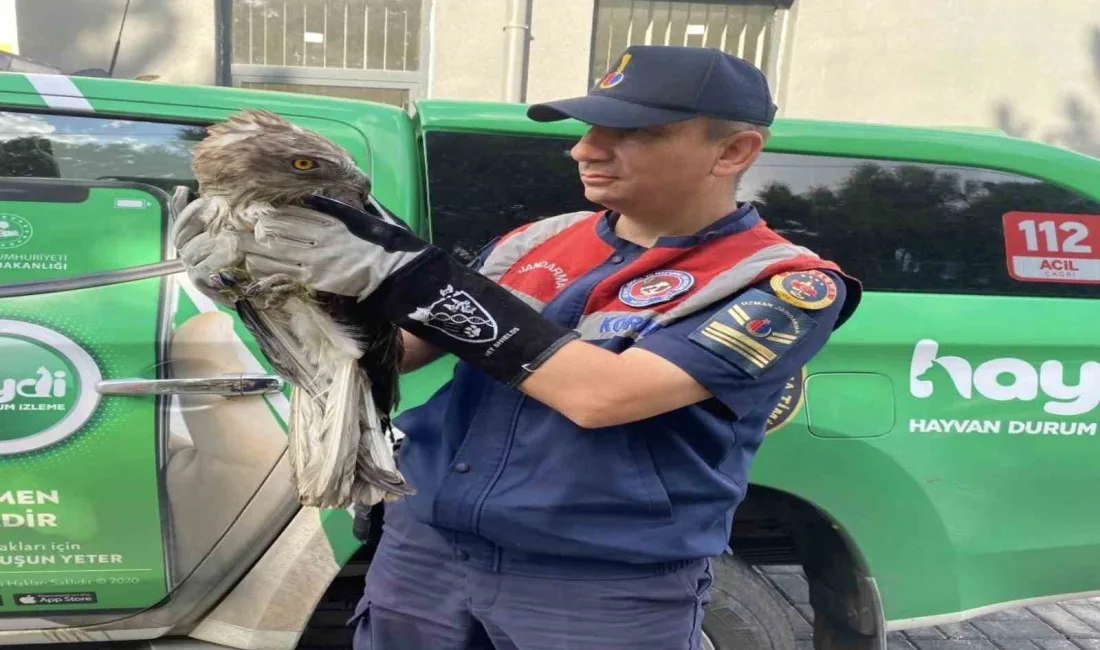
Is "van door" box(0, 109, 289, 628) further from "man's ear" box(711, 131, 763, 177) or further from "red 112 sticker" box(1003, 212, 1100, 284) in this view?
"red 112 sticker" box(1003, 212, 1100, 284)

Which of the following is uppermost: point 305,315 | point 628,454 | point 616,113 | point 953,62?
point 953,62

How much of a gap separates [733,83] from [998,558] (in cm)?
157

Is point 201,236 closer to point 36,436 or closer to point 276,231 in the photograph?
point 276,231

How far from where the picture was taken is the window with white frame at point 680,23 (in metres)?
7.39

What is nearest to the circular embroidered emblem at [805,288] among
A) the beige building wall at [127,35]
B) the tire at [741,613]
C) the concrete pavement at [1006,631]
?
the tire at [741,613]

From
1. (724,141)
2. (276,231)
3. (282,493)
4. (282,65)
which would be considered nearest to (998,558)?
(724,141)

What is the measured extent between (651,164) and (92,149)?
4.60 ft

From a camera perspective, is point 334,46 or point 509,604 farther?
point 334,46

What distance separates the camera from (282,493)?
2041 mm

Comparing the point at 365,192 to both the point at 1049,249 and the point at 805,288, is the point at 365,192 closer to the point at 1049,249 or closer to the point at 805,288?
the point at 805,288

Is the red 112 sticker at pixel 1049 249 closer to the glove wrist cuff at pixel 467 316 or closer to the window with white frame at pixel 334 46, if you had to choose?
the glove wrist cuff at pixel 467 316

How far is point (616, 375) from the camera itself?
1.20 m

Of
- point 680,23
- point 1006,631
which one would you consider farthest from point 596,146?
point 680,23

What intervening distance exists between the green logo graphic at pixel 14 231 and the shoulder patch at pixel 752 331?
5.08ft
